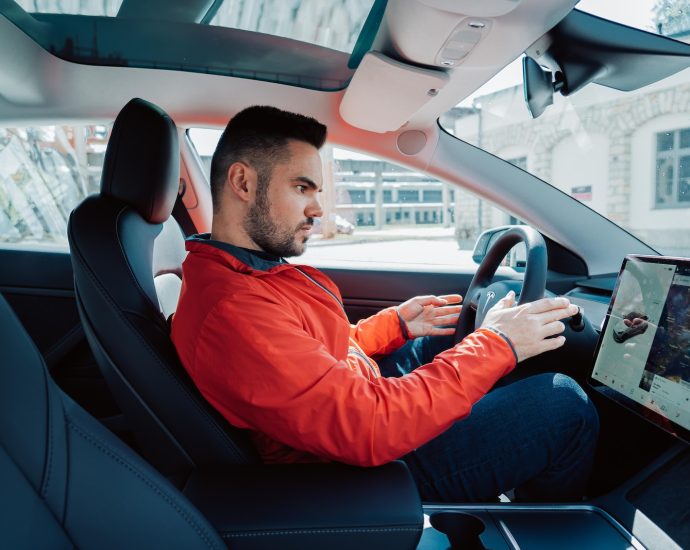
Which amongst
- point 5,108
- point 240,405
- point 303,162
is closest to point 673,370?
point 240,405

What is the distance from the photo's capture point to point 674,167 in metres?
2.10

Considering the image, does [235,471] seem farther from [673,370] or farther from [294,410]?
[673,370]

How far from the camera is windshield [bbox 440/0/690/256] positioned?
2084mm

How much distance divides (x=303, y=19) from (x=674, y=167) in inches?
56.0

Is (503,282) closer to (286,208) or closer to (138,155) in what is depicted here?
(286,208)

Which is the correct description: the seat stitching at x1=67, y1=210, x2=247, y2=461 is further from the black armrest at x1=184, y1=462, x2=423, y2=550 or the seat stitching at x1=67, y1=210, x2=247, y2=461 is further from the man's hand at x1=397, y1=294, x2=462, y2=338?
the man's hand at x1=397, y1=294, x2=462, y2=338

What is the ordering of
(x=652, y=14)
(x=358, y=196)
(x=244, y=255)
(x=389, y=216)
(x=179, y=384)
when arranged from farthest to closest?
1. (x=389, y=216)
2. (x=358, y=196)
3. (x=652, y=14)
4. (x=244, y=255)
5. (x=179, y=384)

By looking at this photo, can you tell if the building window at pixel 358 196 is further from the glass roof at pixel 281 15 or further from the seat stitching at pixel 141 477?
the seat stitching at pixel 141 477

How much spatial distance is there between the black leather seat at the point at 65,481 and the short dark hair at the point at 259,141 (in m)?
0.74

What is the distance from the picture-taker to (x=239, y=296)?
1.13m

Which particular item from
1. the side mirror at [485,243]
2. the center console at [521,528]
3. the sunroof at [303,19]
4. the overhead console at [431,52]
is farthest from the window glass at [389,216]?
the center console at [521,528]

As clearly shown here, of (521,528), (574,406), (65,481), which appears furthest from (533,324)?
(65,481)

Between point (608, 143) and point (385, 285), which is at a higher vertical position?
point (608, 143)

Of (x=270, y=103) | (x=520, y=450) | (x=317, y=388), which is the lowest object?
(x=520, y=450)
